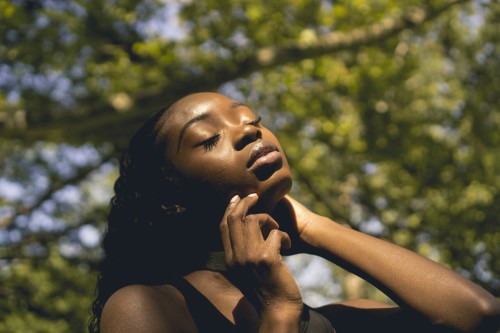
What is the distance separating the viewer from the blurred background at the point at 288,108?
719 centimetres

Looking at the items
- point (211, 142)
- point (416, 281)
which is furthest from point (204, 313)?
point (416, 281)

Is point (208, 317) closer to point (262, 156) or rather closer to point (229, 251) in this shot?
point (229, 251)

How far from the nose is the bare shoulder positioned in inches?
20.4

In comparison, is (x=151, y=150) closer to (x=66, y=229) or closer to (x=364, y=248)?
(x=364, y=248)

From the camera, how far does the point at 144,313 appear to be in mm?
1763

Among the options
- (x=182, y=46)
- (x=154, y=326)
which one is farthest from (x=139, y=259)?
(x=182, y=46)

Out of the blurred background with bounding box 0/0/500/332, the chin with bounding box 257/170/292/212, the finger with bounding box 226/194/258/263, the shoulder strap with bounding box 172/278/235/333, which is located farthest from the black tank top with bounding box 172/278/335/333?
the blurred background with bounding box 0/0/500/332

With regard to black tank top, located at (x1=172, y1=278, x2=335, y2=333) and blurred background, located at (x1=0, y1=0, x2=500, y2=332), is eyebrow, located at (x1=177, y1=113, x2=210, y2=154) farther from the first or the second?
blurred background, located at (x1=0, y1=0, x2=500, y2=332)

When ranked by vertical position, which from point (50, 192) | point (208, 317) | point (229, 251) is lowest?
point (50, 192)

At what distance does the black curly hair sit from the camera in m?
2.08

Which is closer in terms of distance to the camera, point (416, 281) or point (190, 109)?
point (416, 281)

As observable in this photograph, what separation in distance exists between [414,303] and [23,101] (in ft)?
23.7

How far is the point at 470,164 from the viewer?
962cm

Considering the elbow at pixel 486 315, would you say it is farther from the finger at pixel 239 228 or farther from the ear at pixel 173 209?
the ear at pixel 173 209
